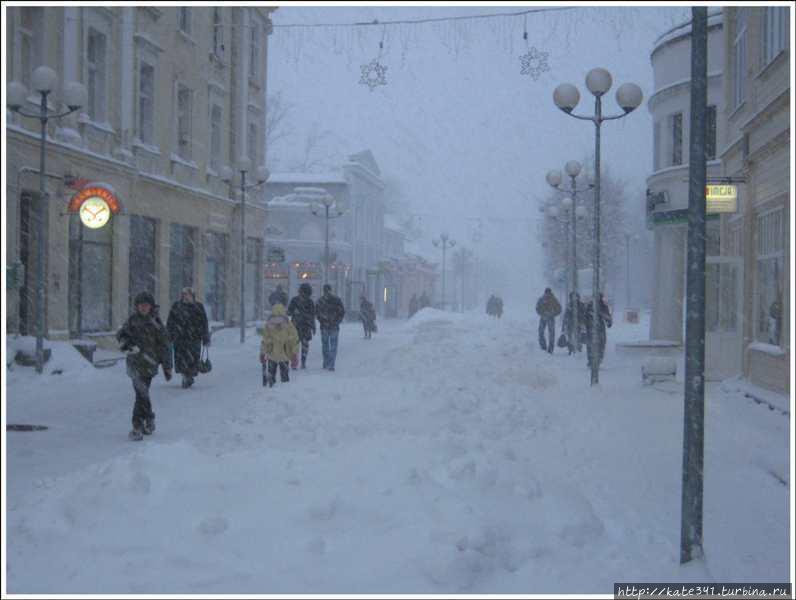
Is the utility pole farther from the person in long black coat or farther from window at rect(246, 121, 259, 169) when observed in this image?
window at rect(246, 121, 259, 169)

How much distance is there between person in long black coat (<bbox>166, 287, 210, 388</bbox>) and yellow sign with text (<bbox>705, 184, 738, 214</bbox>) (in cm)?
833

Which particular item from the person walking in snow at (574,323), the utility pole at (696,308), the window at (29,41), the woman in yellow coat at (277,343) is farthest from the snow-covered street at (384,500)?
the person walking in snow at (574,323)

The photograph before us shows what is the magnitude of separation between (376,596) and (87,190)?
15301mm

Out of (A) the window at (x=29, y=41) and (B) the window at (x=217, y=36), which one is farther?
(B) the window at (x=217, y=36)

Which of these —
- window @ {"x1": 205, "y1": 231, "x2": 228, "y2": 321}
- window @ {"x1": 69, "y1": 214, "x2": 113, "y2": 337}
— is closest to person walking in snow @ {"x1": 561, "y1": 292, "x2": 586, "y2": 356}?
window @ {"x1": 205, "y1": 231, "x2": 228, "y2": 321}

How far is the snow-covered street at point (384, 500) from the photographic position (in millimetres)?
5684

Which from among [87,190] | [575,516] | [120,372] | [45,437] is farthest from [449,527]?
[87,190]

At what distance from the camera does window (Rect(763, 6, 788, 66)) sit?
12922 mm

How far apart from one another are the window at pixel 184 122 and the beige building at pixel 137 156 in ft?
0.09

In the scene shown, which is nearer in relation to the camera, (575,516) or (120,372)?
(575,516)

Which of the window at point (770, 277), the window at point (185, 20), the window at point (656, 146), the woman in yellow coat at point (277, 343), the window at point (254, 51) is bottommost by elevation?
the woman in yellow coat at point (277, 343)

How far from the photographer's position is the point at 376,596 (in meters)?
5.31

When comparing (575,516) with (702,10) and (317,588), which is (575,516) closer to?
(317,588)

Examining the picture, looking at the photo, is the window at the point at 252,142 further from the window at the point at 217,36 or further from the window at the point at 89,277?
the window at the point at 89,277
